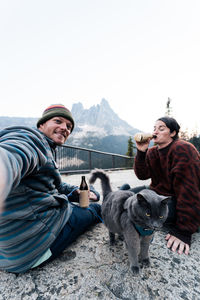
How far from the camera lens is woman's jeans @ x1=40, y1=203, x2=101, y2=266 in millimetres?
1373

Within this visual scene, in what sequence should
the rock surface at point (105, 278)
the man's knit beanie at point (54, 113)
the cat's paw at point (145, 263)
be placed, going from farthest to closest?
the man's knit beanie at point (54, 113) < the cat's paw at point (145, 263) < the rock surface at point (105, 278)

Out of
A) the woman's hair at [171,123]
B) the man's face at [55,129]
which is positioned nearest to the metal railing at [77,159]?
the man's face at [55,129]

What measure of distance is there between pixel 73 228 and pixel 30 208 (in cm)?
70

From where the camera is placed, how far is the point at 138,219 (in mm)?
1160

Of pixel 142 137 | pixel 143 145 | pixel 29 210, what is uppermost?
pixel 142 137

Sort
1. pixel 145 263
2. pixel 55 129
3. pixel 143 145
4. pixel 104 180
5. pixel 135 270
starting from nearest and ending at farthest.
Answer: pixel 135 270 < pixel 145 263 < pixel 55 129 < pixel 104 180 < pixel 143 145

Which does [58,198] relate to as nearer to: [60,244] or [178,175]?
[60,244]

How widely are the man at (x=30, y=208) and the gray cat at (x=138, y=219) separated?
0.57 meters

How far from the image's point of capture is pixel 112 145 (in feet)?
420

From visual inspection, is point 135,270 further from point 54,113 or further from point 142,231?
point 54,113

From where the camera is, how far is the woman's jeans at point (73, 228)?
1373 millimetres

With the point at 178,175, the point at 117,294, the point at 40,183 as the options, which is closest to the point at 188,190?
the point at 178,175

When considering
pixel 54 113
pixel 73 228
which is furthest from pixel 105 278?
pixel 54 113

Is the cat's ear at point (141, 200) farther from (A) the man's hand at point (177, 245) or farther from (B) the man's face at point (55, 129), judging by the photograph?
(B) the man's face at point (55, 129)
